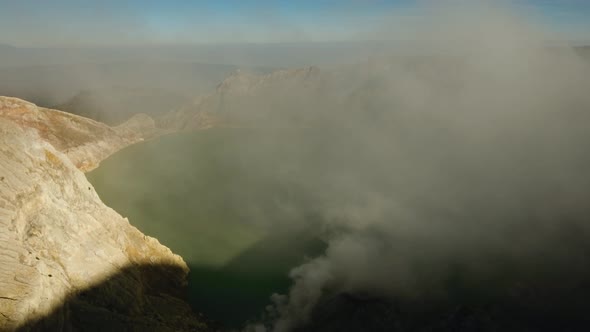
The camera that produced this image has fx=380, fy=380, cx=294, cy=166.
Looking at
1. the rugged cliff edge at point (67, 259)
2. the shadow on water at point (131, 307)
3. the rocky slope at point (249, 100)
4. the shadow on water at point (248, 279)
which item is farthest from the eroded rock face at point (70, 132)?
the shadow on water at point (131, 307)

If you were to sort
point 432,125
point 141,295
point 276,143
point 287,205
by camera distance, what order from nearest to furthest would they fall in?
point 141,295 → point 287,205 → point 276,143 → point 432,125

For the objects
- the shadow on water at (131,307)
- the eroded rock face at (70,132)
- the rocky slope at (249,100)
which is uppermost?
the rocky slope at (249,100)

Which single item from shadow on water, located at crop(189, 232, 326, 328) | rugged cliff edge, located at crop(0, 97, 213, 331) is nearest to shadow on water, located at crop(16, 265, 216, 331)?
rugged cliff edge, located at crop(0, 97, 213, 331)

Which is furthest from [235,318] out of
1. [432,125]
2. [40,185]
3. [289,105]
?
[289,105]

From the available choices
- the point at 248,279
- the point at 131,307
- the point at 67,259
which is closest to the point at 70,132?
the point at 248,279

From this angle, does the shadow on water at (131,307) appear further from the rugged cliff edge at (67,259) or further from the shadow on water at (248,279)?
the shadow on water at (248,279)

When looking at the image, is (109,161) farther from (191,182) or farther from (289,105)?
(289,105)

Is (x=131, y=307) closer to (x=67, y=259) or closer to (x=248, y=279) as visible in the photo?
(x=67, y=259)
